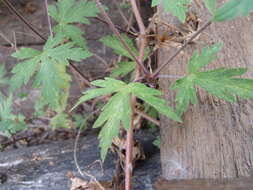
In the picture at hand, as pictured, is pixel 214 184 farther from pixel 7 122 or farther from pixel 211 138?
pixel 7 122

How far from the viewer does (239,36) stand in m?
1.50

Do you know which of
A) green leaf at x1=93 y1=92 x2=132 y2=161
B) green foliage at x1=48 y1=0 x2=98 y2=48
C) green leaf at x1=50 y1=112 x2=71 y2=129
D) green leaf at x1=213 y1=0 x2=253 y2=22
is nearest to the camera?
green leaf at x1=213 y1=0 x2=253 y2=22

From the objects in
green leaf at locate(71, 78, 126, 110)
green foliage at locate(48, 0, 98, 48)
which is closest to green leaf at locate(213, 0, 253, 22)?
green leaf at locate(71, 78, 126, 110)

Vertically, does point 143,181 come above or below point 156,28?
below

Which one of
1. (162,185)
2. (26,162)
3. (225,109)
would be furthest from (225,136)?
(26,162)

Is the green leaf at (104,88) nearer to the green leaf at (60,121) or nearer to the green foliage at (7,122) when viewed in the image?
the green foliage at (7,122)

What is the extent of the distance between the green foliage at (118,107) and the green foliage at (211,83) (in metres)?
0.10

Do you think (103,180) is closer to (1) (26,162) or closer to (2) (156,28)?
(1) (26,162)

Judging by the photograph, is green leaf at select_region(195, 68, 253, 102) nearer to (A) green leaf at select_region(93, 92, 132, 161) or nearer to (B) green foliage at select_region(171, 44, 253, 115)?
(B) green foliage at select_region(171, 44, 253, 115)

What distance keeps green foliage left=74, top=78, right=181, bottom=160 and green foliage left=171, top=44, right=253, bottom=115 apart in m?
0.10

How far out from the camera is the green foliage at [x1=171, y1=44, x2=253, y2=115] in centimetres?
114

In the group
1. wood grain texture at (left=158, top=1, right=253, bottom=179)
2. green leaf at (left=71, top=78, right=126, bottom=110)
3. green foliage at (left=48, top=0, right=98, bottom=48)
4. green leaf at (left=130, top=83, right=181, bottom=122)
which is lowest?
wood grain texture at (left=158, top=1, right=253, bottom=179)

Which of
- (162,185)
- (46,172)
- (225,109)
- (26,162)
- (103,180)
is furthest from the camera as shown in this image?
(26,162)

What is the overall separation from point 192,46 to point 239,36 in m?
0.22
